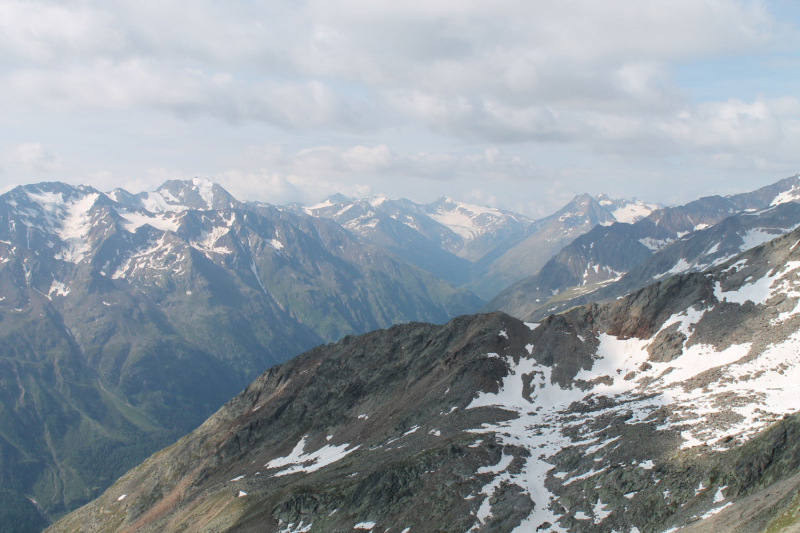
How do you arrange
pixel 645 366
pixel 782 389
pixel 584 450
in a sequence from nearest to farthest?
pixel 584 450 < pixel 782 389 < pixel 645 366

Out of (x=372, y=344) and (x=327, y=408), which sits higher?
(x=372, y=344)

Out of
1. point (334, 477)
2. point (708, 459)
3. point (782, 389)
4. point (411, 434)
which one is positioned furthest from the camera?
point (411, 434)

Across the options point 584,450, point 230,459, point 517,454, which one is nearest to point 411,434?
point 517,454

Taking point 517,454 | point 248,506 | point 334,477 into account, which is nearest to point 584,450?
point 517,454

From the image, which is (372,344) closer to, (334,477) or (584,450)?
(334,477)

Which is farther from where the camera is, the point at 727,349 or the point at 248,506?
the point at 727,349

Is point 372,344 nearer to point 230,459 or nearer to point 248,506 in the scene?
point 230,459
